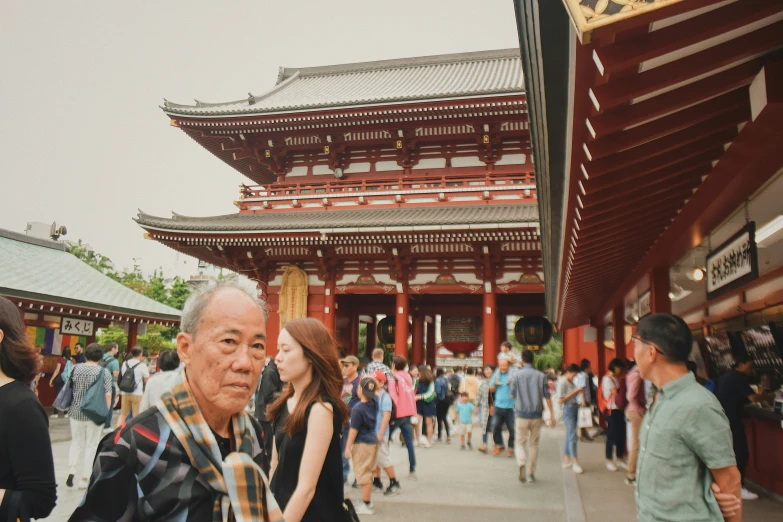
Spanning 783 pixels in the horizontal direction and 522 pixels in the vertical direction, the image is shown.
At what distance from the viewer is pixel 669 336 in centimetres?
261

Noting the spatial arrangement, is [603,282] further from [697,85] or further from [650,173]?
[697,85]

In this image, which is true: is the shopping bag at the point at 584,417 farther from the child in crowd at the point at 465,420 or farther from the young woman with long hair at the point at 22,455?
the young woman with long hair at the point at 22,455

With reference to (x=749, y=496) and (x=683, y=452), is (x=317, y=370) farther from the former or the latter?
(x=749, y=496)

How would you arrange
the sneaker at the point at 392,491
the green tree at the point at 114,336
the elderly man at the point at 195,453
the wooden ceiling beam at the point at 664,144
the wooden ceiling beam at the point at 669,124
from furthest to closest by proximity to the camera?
the green tree at the point at 114,336 < the sneaker at the point at 392,491 < the wooden ceiling beam at the point at 664,144 < the wooden ceiling beam at the point at 669,124 < the elderly man at the point at 195,453

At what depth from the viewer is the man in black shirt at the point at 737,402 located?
6348 millimetres

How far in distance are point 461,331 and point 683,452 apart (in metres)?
15.6

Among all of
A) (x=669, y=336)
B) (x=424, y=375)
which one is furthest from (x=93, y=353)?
(x=669, y=336)

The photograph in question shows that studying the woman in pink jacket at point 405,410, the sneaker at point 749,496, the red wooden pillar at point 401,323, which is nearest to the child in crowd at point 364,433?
the woman in pink jacket at point 405,410

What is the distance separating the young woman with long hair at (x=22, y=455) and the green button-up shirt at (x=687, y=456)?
97.5 inches

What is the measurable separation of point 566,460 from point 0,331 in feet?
25.7

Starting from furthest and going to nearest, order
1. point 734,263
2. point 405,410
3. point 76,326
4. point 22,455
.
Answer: point 76,326 → point 405,410 → point 734,263 → point 22,455

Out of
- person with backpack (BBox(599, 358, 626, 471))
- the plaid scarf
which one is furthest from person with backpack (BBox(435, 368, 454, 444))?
the plaid scarf

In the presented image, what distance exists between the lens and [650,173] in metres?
3.96

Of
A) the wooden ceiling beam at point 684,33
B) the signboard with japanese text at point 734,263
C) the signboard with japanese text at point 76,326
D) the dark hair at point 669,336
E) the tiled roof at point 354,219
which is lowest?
the dark hair at point 669,336
